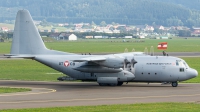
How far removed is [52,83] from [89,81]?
3.63 metres

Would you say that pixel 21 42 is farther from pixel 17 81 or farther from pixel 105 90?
pixel 105 90

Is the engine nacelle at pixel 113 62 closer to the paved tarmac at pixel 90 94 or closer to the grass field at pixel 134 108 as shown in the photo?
the paved tarmac at pixel 90 94

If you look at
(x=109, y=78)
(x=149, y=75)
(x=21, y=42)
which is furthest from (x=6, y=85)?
(x=149, y=75)

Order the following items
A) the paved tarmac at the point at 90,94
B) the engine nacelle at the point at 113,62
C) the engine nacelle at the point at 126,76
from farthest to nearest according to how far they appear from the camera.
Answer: the engine nacelle at the point at 126,76
the engine nacelle at the point at 113,62
the paved tarmac at the point at 90,94

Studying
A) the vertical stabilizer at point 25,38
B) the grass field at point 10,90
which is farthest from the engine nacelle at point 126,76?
the grass field at point 10,90

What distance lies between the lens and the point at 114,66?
4944 cm

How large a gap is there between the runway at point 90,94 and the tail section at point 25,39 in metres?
2.94

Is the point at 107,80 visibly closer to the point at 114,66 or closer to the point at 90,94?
the point at 114,66

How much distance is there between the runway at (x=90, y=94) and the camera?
3946 cm

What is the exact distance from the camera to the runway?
Answer: 39.5m

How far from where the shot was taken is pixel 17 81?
56250 millimetres

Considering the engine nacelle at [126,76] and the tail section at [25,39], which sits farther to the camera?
the tail section at [25,39]

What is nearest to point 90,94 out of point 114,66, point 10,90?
point 114,66

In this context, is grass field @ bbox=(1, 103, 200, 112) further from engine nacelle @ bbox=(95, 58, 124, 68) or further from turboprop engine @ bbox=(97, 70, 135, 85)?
turboprop engine @ bbox=(97, 70, 135, 85)
